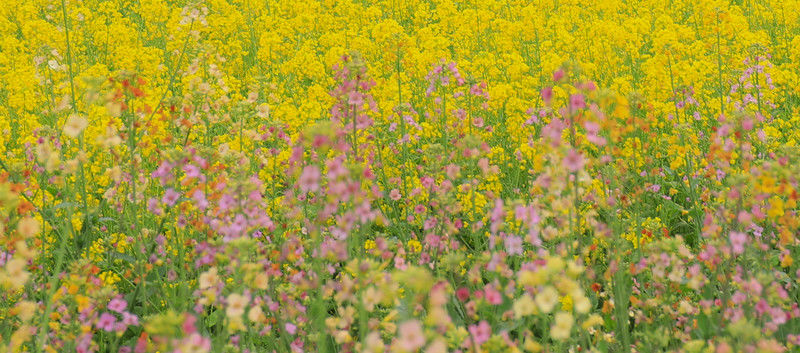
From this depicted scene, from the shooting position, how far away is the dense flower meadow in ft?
5.88

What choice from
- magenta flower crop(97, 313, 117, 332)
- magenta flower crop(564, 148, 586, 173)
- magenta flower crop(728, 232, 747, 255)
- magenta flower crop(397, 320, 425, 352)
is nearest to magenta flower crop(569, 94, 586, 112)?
magenta flower crop(564, 148, 586, 173)

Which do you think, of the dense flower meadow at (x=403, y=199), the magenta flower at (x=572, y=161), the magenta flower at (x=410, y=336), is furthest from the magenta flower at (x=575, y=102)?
the magenta flower at (x=410, y=336)

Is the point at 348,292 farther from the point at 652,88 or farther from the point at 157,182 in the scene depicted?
the point at 652,88

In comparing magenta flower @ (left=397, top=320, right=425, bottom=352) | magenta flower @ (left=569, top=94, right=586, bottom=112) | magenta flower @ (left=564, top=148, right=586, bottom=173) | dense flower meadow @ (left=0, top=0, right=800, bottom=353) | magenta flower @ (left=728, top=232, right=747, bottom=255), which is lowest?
dense flower meadow @ (left=0, top=0, right=800, bottom=353)

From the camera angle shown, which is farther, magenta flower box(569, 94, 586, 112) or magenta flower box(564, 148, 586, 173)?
magenta flower box(569, 94, 586, 112)

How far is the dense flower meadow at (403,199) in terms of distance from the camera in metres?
1.79

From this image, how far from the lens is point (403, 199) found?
4.26 meters

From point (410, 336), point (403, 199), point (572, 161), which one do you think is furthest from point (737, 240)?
point (403, 199)

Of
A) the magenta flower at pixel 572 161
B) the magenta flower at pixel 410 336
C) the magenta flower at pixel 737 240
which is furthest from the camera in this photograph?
the magenta flower at pixel 737 240

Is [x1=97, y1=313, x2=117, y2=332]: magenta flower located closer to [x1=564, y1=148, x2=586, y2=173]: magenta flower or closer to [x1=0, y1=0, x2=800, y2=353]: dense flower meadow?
[x1=0, y1=0, x2=800, y2=353]: dense flower meadow

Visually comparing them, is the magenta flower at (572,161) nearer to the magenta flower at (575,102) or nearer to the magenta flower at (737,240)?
the magenta flower at (575,102)

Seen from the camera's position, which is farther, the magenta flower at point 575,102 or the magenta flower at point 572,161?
the magenta flower at point 575,102

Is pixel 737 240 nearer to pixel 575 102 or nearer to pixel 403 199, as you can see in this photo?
pixel 575 102

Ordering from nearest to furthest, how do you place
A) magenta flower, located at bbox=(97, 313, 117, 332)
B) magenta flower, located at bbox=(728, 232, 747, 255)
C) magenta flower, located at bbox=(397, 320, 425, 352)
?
magenta flower, located at bbox=(397, 320, 425, 352) → magenta flower, located at bbox=(728, 232, 747, 255) → magenta flower, located at bbox=(97, 313, 117, 332)
